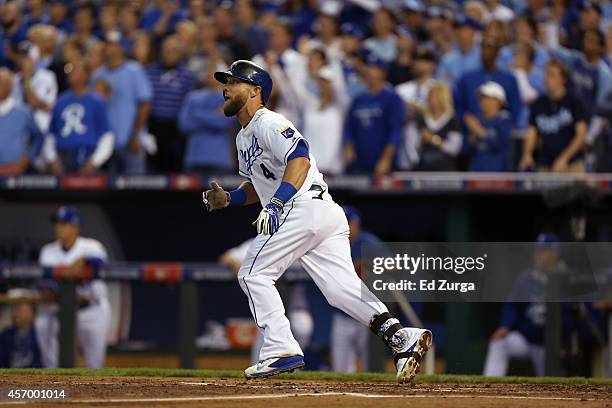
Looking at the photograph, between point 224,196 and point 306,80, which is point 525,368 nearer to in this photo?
point 306,80

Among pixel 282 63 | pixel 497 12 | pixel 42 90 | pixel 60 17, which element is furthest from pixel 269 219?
pixel 60 17

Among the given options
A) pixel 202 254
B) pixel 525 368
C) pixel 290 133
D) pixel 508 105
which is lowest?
pixel 525 368

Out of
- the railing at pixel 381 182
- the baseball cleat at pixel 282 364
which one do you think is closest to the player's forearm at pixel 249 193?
the baseball cleat at pixel 282 364

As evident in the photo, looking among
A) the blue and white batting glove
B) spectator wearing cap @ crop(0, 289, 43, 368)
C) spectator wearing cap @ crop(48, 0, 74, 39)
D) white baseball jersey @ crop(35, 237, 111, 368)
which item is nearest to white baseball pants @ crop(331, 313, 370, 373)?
white baseball jersey @ crop(35, 237, 111, 368)

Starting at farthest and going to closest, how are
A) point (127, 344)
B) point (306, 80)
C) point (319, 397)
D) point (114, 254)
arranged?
point (114, 254) < point (306, 80) < point (127, 344) < point (319, 397)

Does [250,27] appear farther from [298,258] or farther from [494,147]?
[298,258]

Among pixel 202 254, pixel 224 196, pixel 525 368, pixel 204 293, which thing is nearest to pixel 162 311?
pixel 204 293

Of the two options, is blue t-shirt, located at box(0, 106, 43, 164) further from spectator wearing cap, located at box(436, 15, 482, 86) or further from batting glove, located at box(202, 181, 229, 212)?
batting glove, located at box(202, 181, 229, 212)
